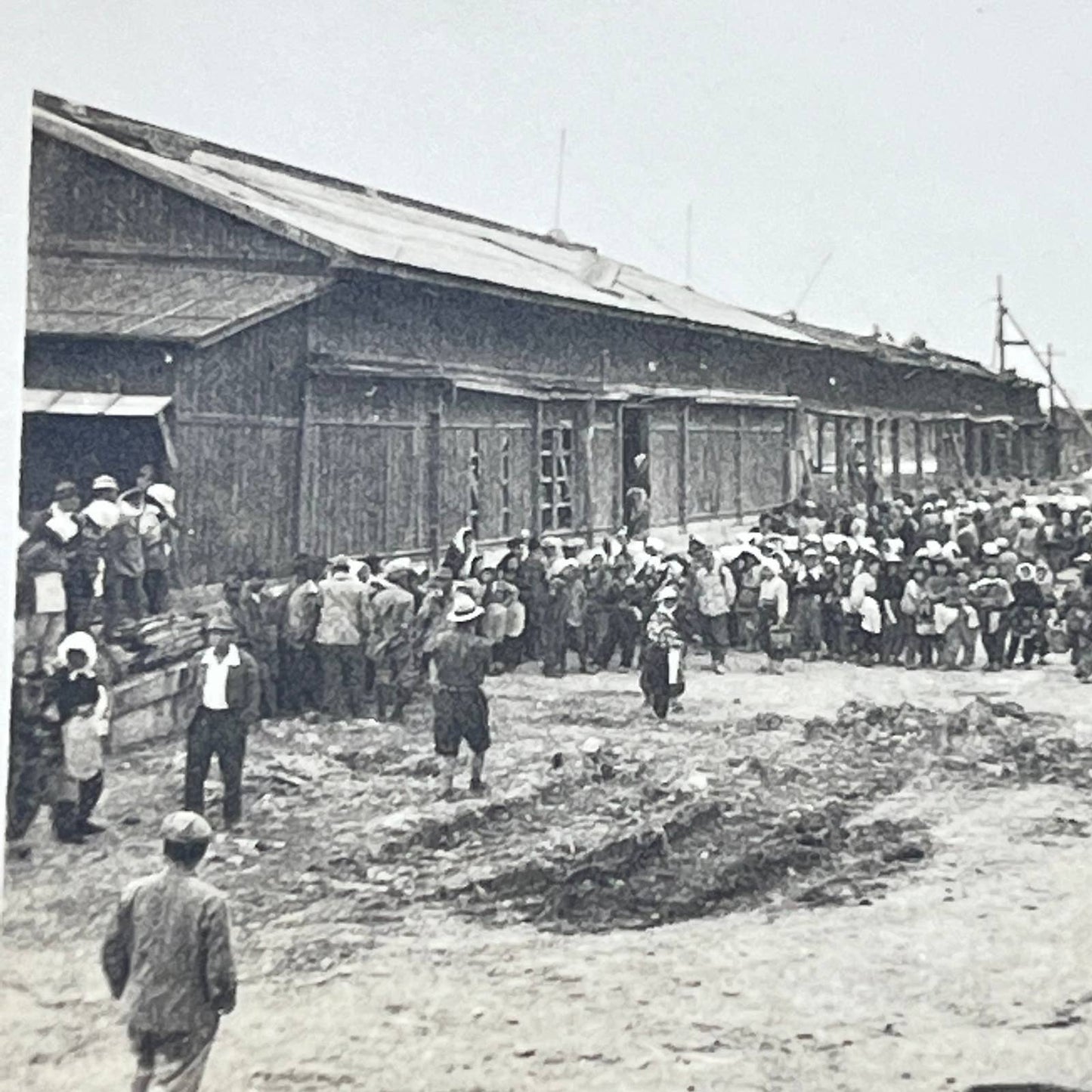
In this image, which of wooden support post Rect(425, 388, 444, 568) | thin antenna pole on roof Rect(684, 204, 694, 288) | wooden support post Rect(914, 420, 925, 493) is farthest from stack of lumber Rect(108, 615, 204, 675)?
wooden support post Rect(914, 420, 925, 493)

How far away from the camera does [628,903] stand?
3.01 metres

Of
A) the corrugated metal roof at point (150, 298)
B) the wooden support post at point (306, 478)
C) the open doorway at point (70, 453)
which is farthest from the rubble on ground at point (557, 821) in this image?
the corrugated metal roof at point (150, 298)

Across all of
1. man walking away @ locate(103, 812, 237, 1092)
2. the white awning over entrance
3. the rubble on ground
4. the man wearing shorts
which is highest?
the white awning over entrance

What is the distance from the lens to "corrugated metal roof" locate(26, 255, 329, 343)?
10.9 feet

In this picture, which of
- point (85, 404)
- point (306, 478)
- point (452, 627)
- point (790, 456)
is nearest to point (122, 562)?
point (85, 404)

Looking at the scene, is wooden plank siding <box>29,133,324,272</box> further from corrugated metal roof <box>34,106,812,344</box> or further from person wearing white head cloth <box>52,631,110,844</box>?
person wearing white head cloth <box>52,631,110,844</box>

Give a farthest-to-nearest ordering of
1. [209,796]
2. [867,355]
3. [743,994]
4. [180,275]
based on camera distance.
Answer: [867,355] < [180,275] < [209,796] < [743,994]

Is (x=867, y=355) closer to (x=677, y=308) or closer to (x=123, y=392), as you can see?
(x=677, y=308)

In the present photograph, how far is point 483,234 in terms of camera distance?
3.82 m

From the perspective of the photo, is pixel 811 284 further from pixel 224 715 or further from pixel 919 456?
pixel 224 715

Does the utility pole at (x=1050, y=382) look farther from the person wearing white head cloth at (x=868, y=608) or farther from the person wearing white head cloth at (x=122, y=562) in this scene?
the person wearing white head cloth at (x=122, y=562)

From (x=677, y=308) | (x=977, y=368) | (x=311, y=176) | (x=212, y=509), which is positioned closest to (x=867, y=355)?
(x=977, y=368)

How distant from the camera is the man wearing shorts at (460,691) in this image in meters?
3.27

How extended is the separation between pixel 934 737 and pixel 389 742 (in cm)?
144
